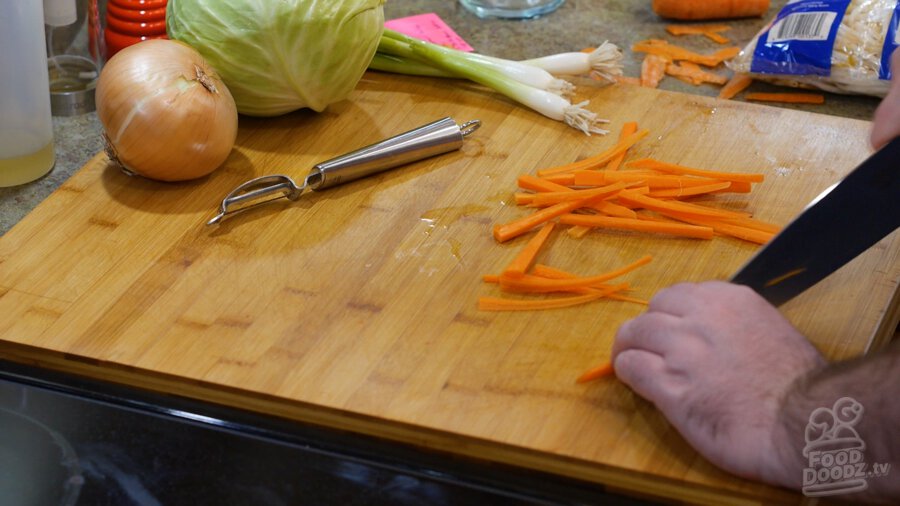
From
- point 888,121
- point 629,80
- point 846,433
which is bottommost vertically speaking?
point 629,80

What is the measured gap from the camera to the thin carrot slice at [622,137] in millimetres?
1664

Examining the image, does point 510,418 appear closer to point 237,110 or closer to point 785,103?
point 237,110

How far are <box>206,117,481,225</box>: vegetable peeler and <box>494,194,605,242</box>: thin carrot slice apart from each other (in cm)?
22

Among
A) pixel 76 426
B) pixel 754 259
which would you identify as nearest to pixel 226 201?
pixel 76 426

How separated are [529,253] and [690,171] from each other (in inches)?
13.3

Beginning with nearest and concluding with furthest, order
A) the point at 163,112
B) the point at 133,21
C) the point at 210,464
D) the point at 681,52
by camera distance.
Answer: the point at 210,464, the point at 163,112, the point at 133,21, the point at 681,52

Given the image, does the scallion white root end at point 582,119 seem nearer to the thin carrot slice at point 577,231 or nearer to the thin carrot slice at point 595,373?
the thin carrot slice at point 577,231

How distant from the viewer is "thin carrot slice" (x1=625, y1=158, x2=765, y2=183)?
1598 mm

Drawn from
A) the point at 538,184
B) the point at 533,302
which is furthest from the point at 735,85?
the point at 533,302

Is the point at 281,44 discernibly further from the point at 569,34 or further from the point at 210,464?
the point at 569,34

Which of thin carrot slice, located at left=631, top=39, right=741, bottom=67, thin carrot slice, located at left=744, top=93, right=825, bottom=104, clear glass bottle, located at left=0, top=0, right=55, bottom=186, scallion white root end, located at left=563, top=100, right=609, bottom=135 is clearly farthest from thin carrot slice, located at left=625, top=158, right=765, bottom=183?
clear glass bottle, located at left=0, top=0, right=55, bottom=186

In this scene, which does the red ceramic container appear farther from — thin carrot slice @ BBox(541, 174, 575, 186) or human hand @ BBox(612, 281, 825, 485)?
human hand @ BBox(612, 281, 825, 485)

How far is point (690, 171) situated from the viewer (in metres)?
1.63

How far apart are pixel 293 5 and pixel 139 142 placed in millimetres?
317
